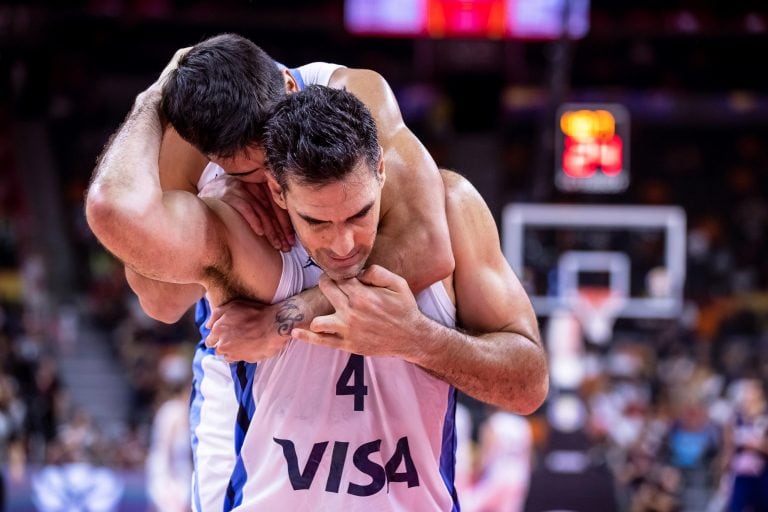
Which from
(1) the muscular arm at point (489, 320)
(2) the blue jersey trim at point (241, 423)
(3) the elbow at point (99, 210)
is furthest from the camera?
(2) the blue jersey trim at point (241, 423)

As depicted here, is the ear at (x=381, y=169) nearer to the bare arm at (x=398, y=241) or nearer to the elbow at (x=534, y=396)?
the bare arm at (x=398, y=241)

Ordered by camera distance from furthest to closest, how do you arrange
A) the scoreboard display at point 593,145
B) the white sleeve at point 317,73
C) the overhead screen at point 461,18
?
the scoreboard display at point 593,145, the overhead screen at point 461,18, the white sleeve at point 317,73

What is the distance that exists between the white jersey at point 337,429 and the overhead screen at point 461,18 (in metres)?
7.73

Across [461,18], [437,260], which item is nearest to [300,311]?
[437,260]

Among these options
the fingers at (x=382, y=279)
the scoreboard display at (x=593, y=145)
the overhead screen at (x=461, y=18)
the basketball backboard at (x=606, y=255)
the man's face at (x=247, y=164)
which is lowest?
the basketball backboard at (x=606, y=255)

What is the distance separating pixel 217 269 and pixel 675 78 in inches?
730

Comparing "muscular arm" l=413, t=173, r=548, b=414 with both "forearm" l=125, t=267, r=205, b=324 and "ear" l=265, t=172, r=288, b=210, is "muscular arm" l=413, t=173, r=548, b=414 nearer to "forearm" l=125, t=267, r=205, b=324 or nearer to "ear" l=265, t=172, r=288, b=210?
"ear" l=265, t=172, r=288, b=210

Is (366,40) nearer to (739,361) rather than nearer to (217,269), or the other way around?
(739,361)

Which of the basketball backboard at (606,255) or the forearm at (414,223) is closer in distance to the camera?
the forearm at (414,223)

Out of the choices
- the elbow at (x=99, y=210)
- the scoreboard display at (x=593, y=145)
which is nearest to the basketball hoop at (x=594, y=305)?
the scoreboard display at (x=593, y=145)

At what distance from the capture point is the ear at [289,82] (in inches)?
122

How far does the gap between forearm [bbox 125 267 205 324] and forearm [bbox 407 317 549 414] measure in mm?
816

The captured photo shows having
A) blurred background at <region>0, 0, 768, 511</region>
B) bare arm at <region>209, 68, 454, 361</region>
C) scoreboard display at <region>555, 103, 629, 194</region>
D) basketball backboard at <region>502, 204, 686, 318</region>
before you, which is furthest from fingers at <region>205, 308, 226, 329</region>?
basketball backboard at <region>502, 204, 686, 318</region>

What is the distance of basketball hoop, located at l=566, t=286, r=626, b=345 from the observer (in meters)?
16.4
